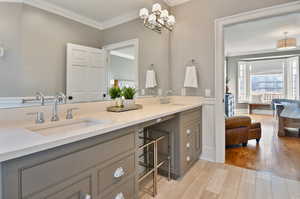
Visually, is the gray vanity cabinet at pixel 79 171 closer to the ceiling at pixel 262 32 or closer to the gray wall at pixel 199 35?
the gray wall at pixel 199 35

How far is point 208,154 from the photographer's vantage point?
8.21 ft

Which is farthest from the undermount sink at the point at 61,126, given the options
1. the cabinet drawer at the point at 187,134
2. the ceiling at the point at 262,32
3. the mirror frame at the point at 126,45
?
the ceiling at the point at 262,32

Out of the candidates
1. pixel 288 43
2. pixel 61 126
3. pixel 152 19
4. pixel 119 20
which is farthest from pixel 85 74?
pixel 288 43

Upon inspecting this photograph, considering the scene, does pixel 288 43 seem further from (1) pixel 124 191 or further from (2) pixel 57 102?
(2) pixel 57 102

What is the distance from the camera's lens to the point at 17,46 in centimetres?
109

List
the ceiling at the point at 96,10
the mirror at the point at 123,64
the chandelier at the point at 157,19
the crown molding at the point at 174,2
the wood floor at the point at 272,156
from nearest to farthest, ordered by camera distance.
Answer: the ceiling at the point at 96,10, the mirror at the point at 123,64, the wood floor at the point at 272,156, the chandelier at the point at 157,19, the crown molding at the point at 174,2

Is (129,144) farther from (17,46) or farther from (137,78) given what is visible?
(137,78)

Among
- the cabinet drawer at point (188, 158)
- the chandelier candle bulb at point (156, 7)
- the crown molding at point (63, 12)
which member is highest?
the chandelier candle bulb at point (156, 7)

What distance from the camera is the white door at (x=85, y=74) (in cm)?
143

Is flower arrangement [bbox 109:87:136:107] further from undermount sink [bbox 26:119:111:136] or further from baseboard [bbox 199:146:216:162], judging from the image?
baseboard [bbox 199:146:216:162]

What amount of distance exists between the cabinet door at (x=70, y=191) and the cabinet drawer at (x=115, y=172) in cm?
9

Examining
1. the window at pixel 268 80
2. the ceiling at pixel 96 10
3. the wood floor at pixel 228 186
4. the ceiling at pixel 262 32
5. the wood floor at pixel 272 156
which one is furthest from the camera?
the window at pixel 268 80

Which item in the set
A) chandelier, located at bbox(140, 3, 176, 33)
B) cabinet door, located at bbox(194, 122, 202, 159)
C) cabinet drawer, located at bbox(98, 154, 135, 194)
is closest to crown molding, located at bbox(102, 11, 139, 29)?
chandelier, located at bbox(140, 3, 176, 33)

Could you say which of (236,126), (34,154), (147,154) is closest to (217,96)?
(236,126)
